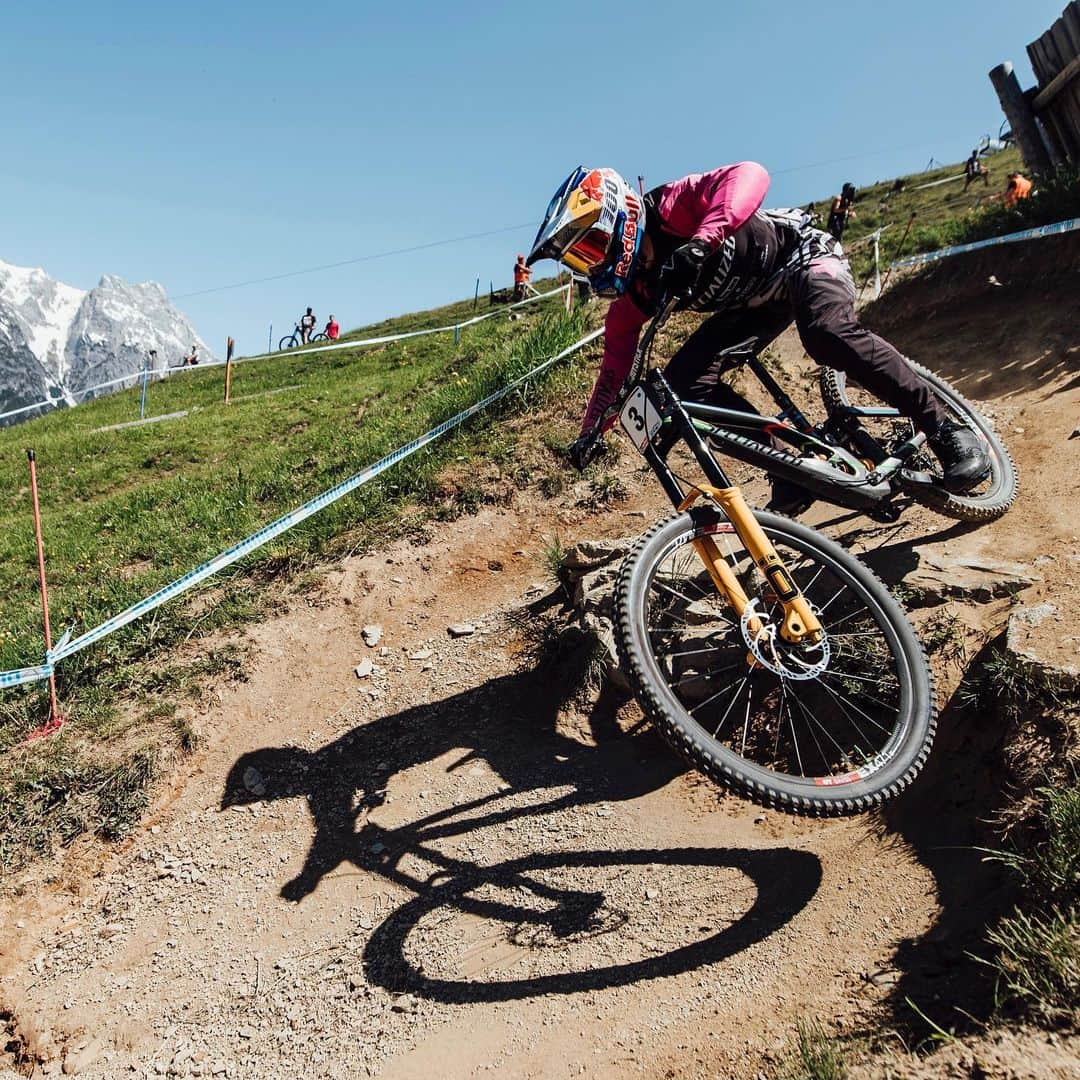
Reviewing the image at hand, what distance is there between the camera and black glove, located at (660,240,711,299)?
11.4ft

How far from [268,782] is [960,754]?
409cm

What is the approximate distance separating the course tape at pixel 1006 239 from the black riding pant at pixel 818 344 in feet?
18.2

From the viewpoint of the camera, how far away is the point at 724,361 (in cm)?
461

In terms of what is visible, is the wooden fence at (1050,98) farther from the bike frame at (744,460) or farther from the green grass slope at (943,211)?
the bike frame at (744,460)

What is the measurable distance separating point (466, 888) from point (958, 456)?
3.68 meters

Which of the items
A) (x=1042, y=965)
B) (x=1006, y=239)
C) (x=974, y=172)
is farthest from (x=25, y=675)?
(x=974, y=172)

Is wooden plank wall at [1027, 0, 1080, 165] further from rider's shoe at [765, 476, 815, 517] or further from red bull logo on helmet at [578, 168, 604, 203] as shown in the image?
red bull logo on helmet at [578, 168, 604, 203]

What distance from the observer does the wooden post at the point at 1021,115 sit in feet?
32.9

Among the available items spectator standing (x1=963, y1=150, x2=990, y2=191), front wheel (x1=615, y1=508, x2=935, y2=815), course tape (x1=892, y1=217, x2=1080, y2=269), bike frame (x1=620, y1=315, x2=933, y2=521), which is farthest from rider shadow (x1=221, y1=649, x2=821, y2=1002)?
spectator standing (x1=963, y1=150, x2=990, y2=191)

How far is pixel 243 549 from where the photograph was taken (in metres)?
6.66

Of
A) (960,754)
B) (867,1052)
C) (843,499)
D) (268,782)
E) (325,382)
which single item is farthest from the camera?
(325,382)

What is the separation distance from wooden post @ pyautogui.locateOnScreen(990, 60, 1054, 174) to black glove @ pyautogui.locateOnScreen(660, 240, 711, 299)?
30.2 feet

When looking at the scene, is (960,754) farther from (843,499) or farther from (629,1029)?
(629,1029)

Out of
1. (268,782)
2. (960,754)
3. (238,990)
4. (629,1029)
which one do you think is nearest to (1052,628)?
(960,754)
